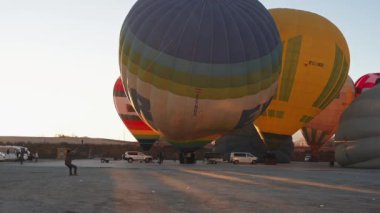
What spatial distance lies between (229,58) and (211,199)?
1950 cm

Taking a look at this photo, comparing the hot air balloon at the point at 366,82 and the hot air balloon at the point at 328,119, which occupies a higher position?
the hot air balloon at the point at 366,82

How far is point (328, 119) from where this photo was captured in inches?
1955

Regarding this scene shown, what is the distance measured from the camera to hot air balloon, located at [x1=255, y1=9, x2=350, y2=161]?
37969mm

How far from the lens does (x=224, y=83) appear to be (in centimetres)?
3259

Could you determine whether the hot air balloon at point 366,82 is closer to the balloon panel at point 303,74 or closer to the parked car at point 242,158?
the parked car at point 242,158

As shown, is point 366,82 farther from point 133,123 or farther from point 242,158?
point 133,123

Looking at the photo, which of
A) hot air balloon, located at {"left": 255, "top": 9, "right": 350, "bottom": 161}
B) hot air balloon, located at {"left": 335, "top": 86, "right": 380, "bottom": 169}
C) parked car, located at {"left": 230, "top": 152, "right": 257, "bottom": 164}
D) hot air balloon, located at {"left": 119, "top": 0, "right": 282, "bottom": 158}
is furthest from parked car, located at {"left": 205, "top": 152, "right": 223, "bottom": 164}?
hot air balloon, located at {"left": 119, "top": 0, "right": 282, "bottom": 158}

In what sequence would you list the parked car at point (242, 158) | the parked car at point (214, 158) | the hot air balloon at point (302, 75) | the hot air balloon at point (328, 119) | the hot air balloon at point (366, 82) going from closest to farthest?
the hot air balloon at point (302, 75) → the parked car at point (242, 158) → the hot air balloon at point (328, 119) → the parked car at point (214, 158) → the hot air balloon at point (366, 82)

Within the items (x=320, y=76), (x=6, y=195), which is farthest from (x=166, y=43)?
(x=6, y=195)

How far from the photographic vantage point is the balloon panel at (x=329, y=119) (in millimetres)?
49312

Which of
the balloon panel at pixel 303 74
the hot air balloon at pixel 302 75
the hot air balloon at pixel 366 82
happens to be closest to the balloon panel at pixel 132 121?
the hot air balloon at pixel 302 75

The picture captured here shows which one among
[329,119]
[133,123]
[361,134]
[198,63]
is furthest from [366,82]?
[198,63]

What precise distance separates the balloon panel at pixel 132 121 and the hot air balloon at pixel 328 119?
15.6 meters

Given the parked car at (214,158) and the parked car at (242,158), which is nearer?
the parked car at (242,158)
